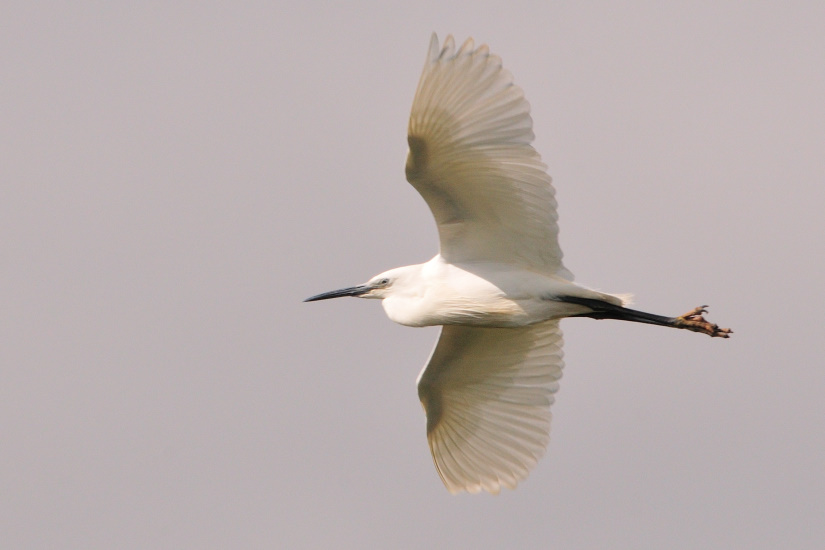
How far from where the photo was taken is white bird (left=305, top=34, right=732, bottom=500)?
32.9 feet

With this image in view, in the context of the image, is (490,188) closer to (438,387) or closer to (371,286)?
(371,286)

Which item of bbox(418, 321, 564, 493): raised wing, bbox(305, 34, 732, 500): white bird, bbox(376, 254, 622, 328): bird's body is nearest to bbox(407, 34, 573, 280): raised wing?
bbox(305, 34, 732, 500): white bird

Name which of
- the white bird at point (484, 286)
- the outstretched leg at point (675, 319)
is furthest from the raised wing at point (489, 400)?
the outstretched leg at point (675, 319)

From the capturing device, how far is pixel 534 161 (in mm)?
10242

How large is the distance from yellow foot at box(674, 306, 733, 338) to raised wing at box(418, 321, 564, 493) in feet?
4.13

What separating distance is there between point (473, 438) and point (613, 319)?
2008mm

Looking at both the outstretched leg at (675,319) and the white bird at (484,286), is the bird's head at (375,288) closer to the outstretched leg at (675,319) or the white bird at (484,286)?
the white bird at (484,286)

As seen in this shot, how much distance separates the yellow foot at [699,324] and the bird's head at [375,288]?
2834 millimetres

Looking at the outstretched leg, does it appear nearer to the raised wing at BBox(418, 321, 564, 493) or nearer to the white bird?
the white bird

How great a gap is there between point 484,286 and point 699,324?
7.48ft

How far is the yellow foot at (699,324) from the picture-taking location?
11828 millimetres

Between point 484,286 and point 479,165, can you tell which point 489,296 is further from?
point 479,165

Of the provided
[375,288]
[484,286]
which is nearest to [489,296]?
[484,286]

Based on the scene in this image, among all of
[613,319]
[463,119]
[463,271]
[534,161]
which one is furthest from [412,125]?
[613,319]
